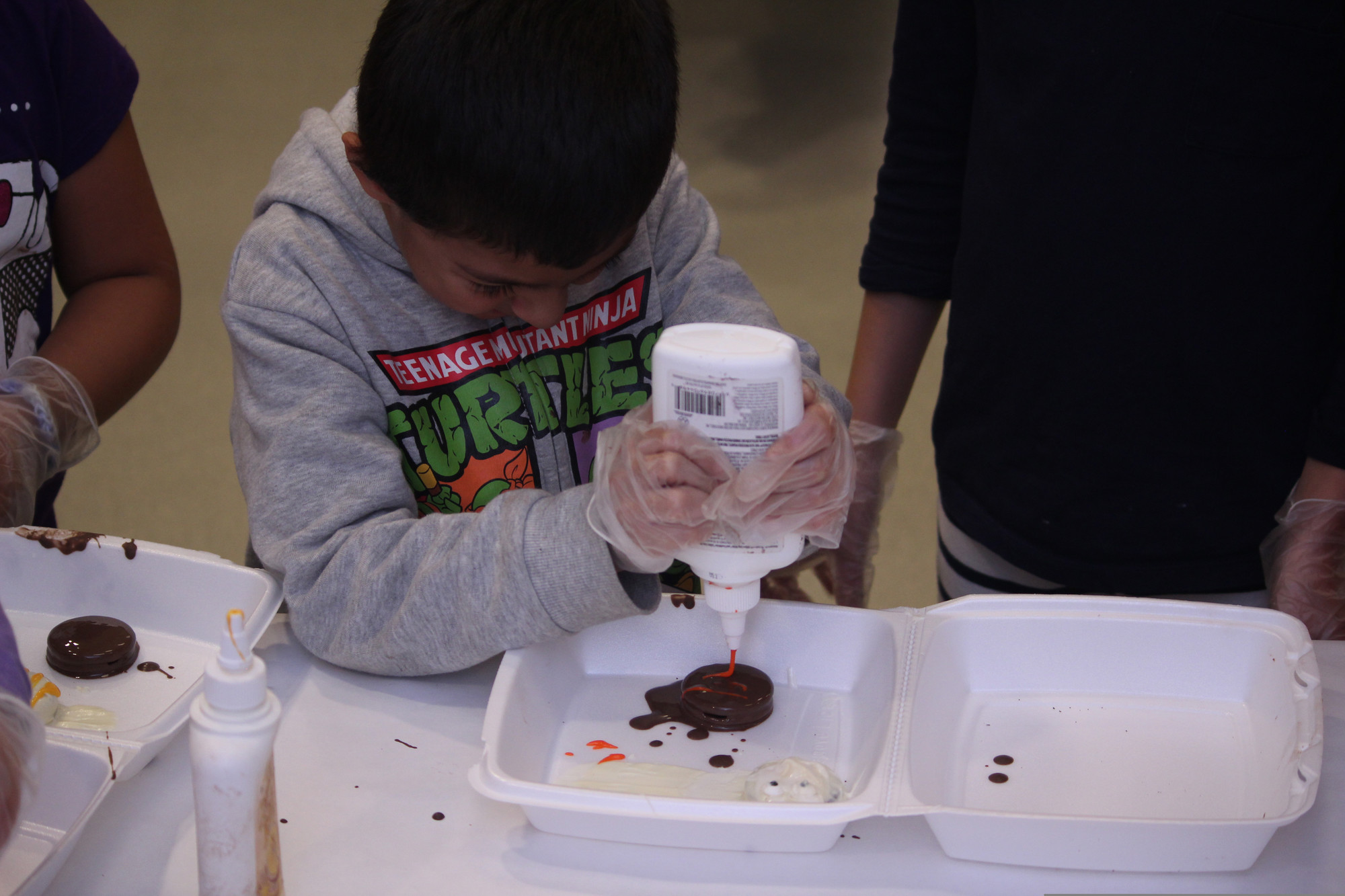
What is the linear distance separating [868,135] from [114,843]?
152 inches

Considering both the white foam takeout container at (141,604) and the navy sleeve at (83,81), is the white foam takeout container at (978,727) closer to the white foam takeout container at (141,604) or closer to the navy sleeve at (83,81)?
the white foam takeout container at (141,604)

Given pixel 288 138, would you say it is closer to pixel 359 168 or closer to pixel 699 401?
pixel 359 168

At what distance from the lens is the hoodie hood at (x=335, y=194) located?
39.8 inches

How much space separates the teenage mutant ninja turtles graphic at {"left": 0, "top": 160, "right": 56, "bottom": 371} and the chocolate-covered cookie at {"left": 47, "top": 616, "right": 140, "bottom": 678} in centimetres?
35

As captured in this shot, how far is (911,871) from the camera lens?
0.79 meters

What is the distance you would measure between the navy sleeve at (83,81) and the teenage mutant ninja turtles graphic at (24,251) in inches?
1.6

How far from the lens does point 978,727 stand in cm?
93

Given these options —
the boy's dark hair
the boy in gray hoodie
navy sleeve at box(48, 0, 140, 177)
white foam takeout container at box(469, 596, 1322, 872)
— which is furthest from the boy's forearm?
navy sleeve at box(48, 0, 140, 177)

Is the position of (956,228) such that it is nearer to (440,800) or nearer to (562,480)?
(562,480)

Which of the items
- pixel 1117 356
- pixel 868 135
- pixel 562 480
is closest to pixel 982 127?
pixel 1117 356

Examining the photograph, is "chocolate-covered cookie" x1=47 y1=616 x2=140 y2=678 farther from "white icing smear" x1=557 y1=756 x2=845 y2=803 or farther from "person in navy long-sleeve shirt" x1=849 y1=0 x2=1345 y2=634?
"person in navy long-sleeve shirt" x1=849 y1=0 x2=1345 y2=634

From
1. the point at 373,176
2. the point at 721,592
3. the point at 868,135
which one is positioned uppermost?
the point at 373,176

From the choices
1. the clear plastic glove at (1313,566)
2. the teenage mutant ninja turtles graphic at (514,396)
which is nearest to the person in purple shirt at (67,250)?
the teenage mutant ninja turtles graphic at (514,396)

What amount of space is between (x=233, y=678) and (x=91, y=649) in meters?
0.47
